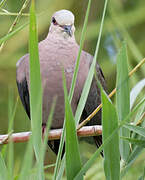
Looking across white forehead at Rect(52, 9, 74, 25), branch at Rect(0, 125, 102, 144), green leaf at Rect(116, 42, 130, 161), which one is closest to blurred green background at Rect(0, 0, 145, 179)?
white forehead at Rect(52, 9, 74, 25)

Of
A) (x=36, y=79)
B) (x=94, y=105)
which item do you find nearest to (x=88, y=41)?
(x=94, y=105)

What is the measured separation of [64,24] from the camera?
6.09 feet

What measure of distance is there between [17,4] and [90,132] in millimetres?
1409

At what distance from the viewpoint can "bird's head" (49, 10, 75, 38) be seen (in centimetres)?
183

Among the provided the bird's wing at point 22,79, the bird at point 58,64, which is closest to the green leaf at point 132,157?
the bird at point 58,64

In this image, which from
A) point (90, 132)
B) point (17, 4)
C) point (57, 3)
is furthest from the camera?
point (57, 3)

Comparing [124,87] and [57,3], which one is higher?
[57,3]

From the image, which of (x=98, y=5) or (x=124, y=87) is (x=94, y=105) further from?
(x=98, y=5)

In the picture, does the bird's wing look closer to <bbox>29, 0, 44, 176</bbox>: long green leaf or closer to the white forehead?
the white forehead

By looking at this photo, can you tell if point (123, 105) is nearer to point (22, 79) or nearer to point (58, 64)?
point (58, 64)

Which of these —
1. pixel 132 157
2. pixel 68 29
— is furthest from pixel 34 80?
pixel 68 29

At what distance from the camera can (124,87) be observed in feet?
3.82

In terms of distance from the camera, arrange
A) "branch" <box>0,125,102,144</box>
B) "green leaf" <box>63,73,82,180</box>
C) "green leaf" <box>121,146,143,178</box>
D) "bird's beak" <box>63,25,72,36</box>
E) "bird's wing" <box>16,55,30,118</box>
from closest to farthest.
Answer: "green leaf" <box>63,73,82,180</box>
"green leaf" <box>121,146,143,178</box>
"branch" <box>0,125,102,144</box>
"bird's beak" <box>63,25,72,36</box>
"bird's wing" <box>16,55,30,118</box>

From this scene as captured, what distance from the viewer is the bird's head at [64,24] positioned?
1835 millimetres
